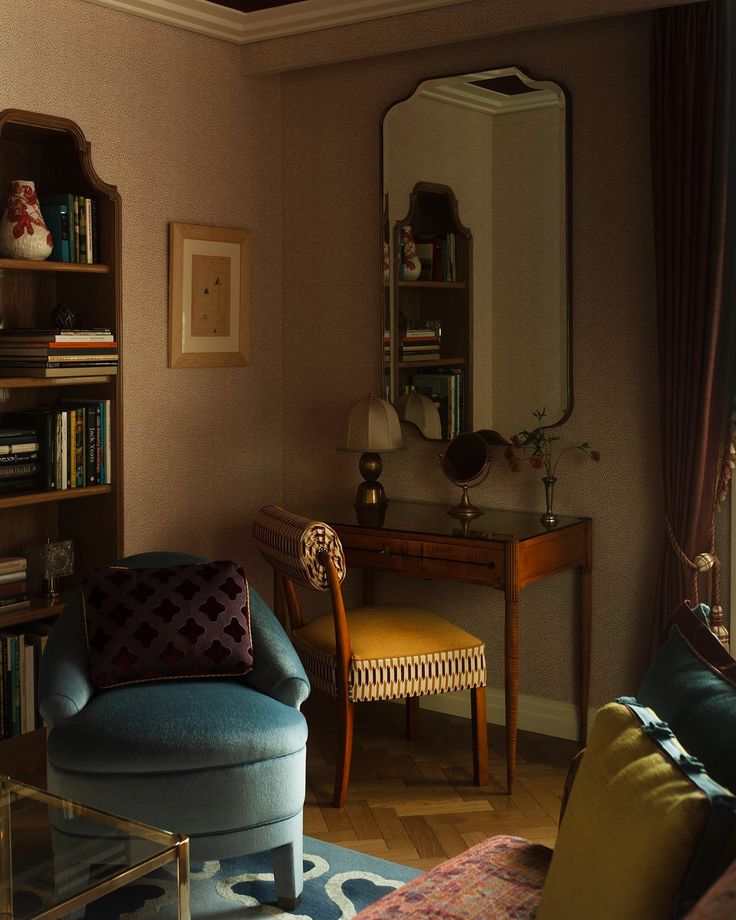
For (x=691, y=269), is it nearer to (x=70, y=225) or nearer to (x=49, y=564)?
(x=70, y=225)

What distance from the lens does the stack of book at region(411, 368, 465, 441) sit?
4086mm

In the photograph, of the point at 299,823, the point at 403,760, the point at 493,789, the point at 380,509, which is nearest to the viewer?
the point at 299,823

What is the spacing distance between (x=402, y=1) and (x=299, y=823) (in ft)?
9.05

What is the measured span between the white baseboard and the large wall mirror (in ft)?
3.29

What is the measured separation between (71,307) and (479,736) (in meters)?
2.05

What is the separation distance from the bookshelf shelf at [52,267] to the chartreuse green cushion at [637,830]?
2.48 meters

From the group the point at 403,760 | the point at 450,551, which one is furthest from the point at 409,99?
the point at 403,760

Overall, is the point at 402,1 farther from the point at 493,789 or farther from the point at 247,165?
the point at 493,789

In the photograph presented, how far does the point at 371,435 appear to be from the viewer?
3.99 m

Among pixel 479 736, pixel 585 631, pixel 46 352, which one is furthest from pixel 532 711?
pixel 46 352

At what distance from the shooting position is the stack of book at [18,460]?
355 centimetres

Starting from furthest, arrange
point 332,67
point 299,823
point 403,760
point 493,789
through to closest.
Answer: point 332,67
point 403,760
point 493,789
point 299,823

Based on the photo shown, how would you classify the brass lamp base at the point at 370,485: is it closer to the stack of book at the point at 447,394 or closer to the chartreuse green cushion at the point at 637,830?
the stack of book at the point at 447,394

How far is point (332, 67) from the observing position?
439 centimetres
